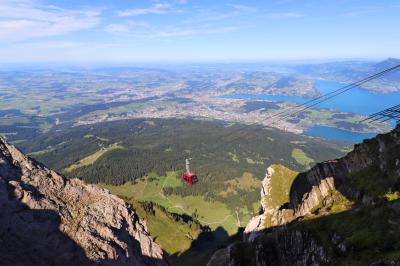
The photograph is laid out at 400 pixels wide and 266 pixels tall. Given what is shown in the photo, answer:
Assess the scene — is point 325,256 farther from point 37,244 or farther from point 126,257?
point 37,244

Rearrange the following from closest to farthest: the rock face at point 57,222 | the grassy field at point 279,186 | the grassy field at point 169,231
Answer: the rock face at point 57,222 → the grassy field at point 279,186 → the grassy field at point 169,231

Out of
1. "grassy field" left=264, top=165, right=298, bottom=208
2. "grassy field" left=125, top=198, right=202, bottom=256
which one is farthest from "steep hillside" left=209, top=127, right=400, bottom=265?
A: "grassy field" left=125, top=198, right=202, bottom=256

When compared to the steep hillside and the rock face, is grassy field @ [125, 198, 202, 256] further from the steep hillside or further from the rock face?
the rock face

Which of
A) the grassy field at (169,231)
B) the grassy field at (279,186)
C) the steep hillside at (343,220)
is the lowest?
the grassy field at (169,231)

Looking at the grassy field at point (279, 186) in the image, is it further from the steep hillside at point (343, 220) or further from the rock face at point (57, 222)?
the rock face at point (57, 222)

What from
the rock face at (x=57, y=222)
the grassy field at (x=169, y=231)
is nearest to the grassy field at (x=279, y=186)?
the rock face at (x=57, y=222)

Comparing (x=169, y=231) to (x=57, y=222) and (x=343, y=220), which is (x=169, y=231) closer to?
(x=57, y=222)
